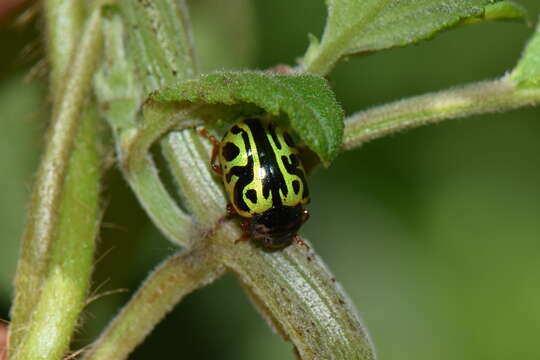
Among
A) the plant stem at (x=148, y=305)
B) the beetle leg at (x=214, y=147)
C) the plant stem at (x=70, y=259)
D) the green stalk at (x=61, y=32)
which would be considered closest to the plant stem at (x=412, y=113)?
the beetle leg at (x=214, y=147)

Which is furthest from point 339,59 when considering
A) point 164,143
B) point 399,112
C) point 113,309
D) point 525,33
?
point 525,33

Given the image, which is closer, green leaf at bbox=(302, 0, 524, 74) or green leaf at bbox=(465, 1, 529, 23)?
green leaf at bbox=(302, 0, 524, 74)

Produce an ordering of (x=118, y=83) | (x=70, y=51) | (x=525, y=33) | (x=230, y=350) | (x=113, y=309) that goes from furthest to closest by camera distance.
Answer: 1. (x=525, y=33)
2. (x=230, y=350)
3. (x=113, y=309)
4. (x=70, y=51)
5. (x=118, y=83)

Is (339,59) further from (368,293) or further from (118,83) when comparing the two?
(368,293)

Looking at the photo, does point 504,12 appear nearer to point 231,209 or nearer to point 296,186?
point 296,186

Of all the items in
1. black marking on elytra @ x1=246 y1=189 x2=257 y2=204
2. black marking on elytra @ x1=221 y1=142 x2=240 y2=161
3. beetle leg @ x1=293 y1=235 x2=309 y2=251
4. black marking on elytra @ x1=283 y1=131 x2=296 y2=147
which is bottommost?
beetle leg @ x1=293 y1=235 x2=309 y2=251

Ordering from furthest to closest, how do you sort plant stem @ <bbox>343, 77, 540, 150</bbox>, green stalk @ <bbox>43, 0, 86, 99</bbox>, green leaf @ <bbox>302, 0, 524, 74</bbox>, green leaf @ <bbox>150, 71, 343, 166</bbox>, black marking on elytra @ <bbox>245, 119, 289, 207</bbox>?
green stalk @ <bbox>43, 0, 86, 99</bbox> → black marking on elytra @ <bbox>245, 119, 289, 207</bbox> → plant stem @ <bbox>343, 77, 540, 150</bbox> → green leaf @ <bbox>302, 0, 524, 74</bbox> → green leaf @ <bbox>150, 71, 343, 166</bbox>

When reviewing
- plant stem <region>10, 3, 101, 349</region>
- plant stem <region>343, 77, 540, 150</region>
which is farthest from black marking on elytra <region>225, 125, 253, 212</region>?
plant stem <region>10, 3, 101, 349</region>

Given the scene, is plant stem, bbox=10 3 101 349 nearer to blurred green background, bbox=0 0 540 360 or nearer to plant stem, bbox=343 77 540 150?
plant stem, bbox=343 77 540 150
